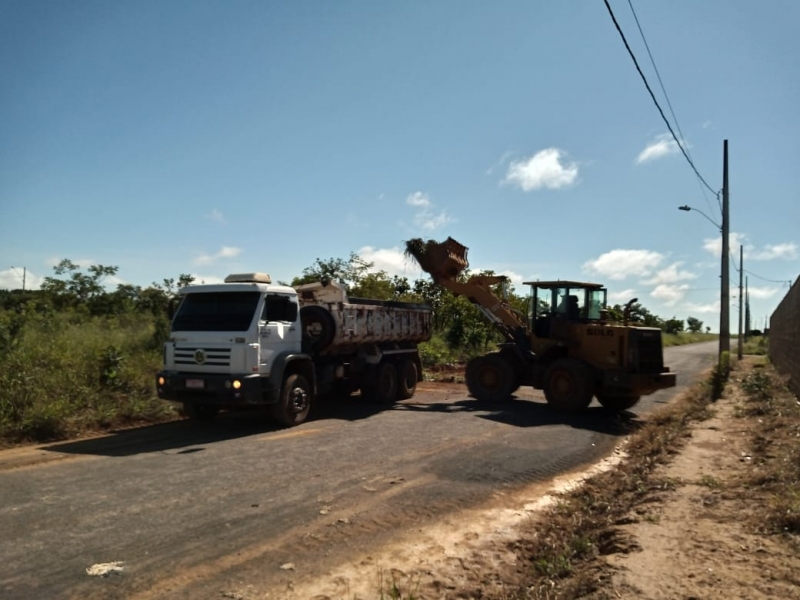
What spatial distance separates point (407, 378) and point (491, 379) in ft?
7.16

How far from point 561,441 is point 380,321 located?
566 cm

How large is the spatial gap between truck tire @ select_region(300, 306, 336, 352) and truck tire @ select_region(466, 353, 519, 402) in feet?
16.3

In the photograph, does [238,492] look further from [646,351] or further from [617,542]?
[646,351]

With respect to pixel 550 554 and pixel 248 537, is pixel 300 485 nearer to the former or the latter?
pixel 248 537

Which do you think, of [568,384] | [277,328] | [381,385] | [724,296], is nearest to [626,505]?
[277,328]

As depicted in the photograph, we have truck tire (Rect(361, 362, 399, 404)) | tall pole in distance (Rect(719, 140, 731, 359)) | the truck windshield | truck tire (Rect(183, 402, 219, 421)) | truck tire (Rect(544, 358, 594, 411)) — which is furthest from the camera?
tall pole in distance (Rect(719, 140, 731, 359))

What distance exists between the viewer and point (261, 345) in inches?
448

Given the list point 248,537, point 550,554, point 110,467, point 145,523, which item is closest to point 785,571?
point 550,554

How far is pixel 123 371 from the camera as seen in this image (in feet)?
44.0

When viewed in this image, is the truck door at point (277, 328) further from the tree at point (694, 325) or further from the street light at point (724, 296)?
the tree at point (694, 325)

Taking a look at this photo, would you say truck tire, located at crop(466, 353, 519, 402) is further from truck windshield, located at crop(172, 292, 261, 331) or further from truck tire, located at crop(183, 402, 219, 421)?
truck windshield, located at crop(172, 292, 261, 331)

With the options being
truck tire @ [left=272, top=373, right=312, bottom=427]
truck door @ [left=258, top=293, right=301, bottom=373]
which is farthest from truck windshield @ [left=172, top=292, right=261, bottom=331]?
truck tire @ [left=272, top=373, right=312, bottom=427]

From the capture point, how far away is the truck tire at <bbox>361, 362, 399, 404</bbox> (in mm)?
15445

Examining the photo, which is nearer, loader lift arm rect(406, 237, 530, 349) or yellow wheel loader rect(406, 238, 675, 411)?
yellow wheel loader rect(406, 238, 675, 411)
